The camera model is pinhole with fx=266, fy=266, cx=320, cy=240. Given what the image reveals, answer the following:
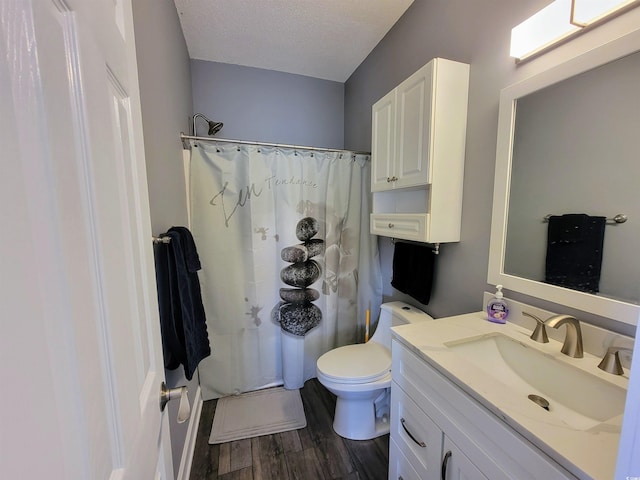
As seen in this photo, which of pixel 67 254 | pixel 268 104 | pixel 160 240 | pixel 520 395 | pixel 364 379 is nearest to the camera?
pixel 67 254

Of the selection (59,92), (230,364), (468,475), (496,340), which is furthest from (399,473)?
(59,92)

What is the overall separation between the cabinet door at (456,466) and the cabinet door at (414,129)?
1.07 metres

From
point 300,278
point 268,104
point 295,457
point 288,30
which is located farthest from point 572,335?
point 268,104

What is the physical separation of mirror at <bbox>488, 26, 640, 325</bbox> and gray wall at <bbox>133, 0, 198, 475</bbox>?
4.80 feet

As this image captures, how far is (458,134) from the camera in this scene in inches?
52.3

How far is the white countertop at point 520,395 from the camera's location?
0.55 m

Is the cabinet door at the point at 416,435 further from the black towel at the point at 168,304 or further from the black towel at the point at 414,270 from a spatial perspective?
the black towel at the point at 168,304

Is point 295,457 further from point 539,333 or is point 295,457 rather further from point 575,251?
point 575,251

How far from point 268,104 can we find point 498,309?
7.59ft

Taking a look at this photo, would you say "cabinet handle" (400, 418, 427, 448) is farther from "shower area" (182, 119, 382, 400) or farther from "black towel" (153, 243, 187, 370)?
"shower area" (182, 119, 382, 400)

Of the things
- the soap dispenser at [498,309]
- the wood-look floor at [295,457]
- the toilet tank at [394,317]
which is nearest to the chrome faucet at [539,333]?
the soap dispenser at [498,309]

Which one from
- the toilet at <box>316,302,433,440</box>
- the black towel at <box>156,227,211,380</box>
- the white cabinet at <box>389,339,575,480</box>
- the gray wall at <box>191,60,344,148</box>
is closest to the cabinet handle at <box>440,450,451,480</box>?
the white cabinet at <box>389,339,575,480</box>

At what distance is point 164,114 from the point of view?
1299mm

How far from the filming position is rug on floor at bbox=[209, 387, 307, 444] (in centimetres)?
169
